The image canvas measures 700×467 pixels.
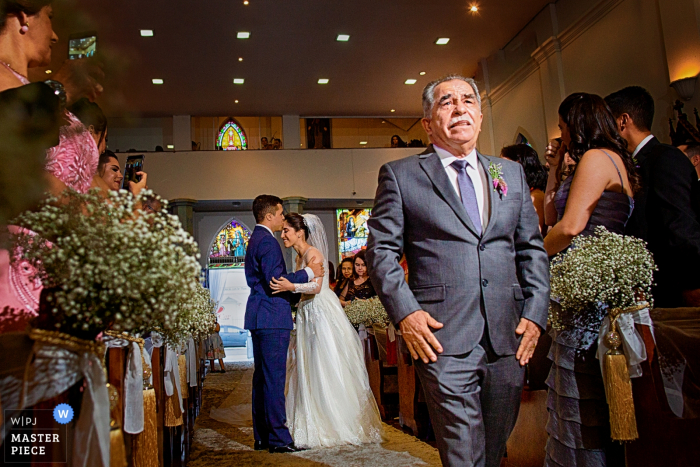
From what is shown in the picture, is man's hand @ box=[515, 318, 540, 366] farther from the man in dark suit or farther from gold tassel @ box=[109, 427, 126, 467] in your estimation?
gold tassel @ box=[109, 427, 126, 467]

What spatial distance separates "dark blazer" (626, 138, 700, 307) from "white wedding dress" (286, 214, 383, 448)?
299 centimetres

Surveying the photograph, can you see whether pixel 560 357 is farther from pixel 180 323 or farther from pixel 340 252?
pixel 340 252

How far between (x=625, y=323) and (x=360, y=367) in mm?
3308

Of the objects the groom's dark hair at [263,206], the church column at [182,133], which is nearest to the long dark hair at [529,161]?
the groom's dark hair at [263,206]

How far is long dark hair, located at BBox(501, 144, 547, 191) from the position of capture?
4355 millimetres

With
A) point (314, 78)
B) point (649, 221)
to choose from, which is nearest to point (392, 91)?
point (314, 78)

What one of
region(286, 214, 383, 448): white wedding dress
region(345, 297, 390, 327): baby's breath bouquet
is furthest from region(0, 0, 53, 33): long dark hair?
region(345, 297, 390, 327): baby's breath bouquet

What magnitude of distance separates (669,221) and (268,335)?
3292mm

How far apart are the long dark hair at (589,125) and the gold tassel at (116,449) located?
2.31m

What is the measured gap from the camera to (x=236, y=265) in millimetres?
19125

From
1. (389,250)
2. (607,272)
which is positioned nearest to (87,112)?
(389,250)

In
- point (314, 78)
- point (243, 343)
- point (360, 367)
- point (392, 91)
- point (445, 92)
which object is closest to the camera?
point (445, 92)

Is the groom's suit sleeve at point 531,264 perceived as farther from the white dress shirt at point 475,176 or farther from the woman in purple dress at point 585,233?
the woman in purple dress at point 585,233

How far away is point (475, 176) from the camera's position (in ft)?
8.18
